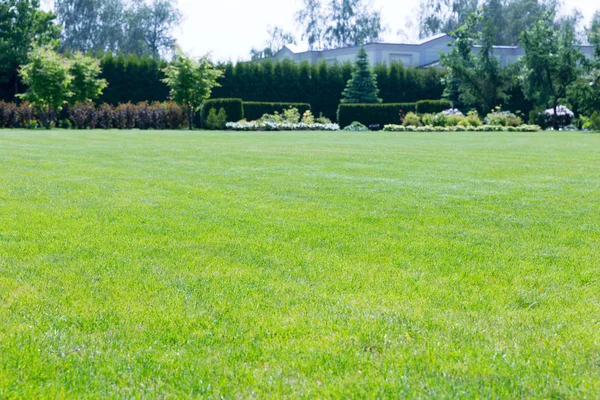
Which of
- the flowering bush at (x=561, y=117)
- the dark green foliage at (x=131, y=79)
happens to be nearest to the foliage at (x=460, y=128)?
the flowering bush at (x=561, y=117)

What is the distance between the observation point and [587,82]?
3180 cm

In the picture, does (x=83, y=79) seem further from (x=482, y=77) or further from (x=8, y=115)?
(x=482, y=77)

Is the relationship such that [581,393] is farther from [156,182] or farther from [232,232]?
[156,182]

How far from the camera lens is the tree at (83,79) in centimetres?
2983

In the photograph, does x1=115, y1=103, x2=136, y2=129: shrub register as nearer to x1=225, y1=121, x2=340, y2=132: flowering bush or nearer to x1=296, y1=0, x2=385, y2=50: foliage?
x1=225, y1=121, x2=340, y2=132: flowering bush

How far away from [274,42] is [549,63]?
144 feet

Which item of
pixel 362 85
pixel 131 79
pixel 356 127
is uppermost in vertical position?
pixel 131 79

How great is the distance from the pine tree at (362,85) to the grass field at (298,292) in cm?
3032

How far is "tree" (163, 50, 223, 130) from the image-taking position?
30.4 metres

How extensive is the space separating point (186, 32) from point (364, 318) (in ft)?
229

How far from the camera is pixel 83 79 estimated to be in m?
30.1

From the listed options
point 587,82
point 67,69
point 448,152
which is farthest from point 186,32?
point 448,152

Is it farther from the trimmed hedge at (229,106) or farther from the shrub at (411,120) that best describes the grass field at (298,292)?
the trimmed hedge at (229,106)

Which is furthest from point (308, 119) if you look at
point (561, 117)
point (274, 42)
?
point (274, 42)
